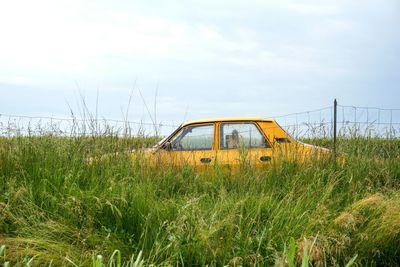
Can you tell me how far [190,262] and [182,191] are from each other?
1.87 meters

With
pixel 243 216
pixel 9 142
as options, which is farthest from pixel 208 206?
pixel 9 142

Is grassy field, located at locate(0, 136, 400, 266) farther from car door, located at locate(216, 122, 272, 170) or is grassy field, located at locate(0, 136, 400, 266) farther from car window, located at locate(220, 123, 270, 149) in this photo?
car window, located at locate(220, 123, 270, 149)

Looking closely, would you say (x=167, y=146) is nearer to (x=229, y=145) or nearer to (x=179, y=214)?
(x=229, y=145)

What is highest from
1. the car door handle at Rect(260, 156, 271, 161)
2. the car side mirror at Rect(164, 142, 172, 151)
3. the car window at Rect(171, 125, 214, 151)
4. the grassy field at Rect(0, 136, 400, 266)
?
the car window at Rect(171, 125, 214, 151)

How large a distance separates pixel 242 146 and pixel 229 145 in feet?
4.47

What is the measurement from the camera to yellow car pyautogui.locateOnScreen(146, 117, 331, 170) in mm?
6660

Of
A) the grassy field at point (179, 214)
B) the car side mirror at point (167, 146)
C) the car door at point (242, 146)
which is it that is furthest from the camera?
the car side mirror at point (167, 146)

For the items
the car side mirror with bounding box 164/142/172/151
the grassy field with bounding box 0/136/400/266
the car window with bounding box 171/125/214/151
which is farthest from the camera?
the car window with bounding box 171/125/214/151

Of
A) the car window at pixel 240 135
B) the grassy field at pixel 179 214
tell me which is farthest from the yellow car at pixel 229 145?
the grassy field at pixel 179 214

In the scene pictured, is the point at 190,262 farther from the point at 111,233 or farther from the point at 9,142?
the point at 9,142

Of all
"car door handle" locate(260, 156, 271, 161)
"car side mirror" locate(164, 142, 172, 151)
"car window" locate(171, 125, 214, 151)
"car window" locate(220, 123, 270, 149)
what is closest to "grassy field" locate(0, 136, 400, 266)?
"car door handle" locate(260, 156, 271, 161)

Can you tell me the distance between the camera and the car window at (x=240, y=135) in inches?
305

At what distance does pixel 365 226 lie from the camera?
4812mm

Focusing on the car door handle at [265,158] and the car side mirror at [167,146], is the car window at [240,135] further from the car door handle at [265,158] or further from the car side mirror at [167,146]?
the car side mirror at [167,146]
